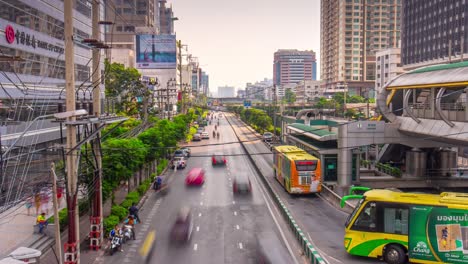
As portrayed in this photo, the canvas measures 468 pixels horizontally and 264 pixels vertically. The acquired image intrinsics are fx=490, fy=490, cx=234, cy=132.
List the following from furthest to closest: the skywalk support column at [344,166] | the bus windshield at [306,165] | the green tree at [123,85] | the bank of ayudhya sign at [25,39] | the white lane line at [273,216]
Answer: the green tree at [123,85], the skywalk support column at [344,166], the bus windshield at [306,165], the bank of ayudhya sign at [25,39], the white lane line at [273,216]

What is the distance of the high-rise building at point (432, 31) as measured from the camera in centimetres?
10100

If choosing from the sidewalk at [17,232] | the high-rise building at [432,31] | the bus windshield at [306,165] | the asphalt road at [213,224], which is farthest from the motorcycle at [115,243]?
the high-rise building at [432,31]

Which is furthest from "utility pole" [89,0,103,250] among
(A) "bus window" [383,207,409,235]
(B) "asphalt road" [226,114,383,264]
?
(A) "bus window" [383,207,409,235]

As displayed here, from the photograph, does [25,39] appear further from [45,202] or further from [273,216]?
[273,216]

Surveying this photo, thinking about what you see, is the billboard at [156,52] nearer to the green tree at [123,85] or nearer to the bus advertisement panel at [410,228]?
the green tree at [123,85]

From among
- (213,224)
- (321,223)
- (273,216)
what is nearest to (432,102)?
(321,223)

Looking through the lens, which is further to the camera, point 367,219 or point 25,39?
point 25,39

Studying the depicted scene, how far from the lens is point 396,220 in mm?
21344

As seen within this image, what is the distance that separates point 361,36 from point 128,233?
14326 centimetres

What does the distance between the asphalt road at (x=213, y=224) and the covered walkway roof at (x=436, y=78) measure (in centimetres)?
1313

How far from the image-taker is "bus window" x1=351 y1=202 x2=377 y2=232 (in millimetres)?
21766

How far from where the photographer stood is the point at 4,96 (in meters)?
29.2

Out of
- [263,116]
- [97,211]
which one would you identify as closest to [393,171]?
[97,211]

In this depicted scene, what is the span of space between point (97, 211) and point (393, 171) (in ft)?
94.1
